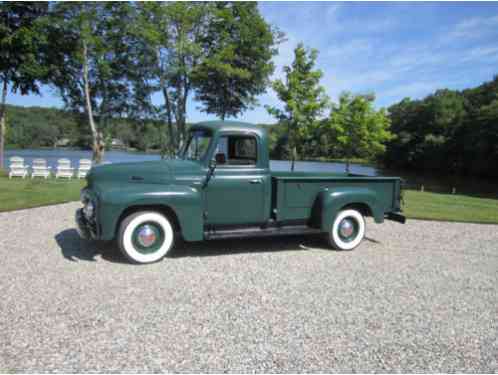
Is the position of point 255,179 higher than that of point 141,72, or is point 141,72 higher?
point 141,72

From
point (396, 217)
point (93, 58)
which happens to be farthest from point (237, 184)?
point (93, 58)

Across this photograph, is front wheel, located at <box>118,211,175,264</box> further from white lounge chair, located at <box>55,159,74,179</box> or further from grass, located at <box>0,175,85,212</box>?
white lounge chair, located at <box>55,159,74,179</box>

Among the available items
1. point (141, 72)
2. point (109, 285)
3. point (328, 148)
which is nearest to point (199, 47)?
point (141, 72)

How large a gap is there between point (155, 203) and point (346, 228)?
3367 millimetres

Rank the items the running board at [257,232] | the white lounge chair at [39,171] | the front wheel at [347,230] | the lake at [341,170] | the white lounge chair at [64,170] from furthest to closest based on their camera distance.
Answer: the lake at [341,170], the white lounge chair at [64,170], the white lounge chair at [39,171], the front wheel at [347,230], the running board at [257,232]

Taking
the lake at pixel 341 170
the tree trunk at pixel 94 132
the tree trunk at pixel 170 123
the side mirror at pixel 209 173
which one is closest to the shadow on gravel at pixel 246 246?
the side mirror at pixel 209 173

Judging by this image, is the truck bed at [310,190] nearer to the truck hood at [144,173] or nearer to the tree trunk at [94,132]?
the truck hood at [144,173]

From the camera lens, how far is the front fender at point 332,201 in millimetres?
5453

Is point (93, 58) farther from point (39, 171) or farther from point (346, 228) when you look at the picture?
point (346, 228)

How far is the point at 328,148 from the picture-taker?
85.5 ft

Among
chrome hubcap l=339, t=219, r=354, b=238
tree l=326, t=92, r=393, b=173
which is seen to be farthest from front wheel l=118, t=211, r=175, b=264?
tree l=326, t=92, r=393, b=173

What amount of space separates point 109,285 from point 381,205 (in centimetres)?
468

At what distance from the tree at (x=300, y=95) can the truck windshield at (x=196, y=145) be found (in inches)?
501

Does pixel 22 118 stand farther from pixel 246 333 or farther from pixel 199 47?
pixel 246 333
